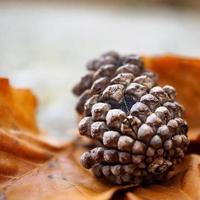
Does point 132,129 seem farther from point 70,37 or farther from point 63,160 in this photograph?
point 70,37

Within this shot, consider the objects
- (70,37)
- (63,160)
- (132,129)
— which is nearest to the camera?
(132,129)

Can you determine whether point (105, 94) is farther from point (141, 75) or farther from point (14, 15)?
point (14, 15)

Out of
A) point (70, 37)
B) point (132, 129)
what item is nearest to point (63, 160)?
point (132, 129)

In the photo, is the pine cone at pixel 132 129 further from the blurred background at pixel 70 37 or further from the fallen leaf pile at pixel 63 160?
the blurred background at pixel 70 37

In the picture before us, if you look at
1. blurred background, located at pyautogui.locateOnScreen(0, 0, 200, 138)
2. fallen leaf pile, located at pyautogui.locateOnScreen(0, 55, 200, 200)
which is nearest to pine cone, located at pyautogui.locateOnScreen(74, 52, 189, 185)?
fallen leaf pile, located at pyautogui.locateOnScreen(0, 55, 200, 200)

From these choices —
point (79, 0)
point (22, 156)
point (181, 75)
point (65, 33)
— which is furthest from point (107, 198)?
point (79, 0)

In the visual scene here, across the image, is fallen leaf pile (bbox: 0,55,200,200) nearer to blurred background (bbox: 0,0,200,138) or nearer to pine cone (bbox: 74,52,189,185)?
pine cone (bbox: 74,52,189,185)
